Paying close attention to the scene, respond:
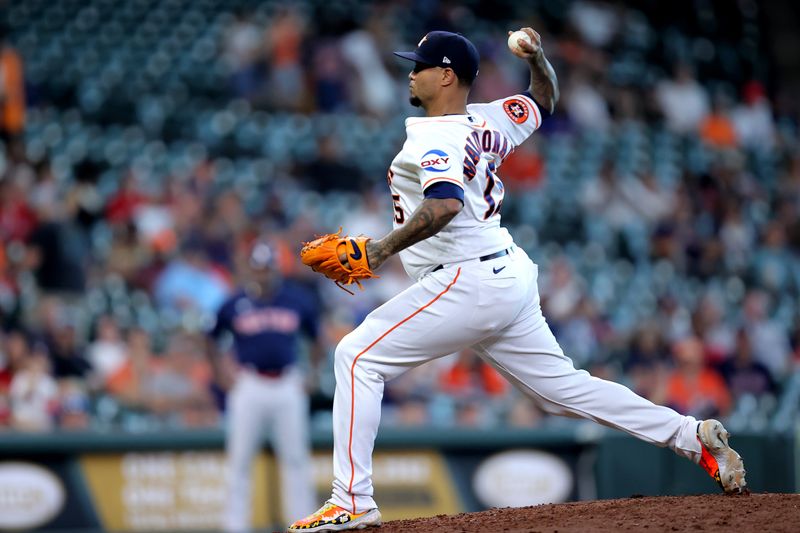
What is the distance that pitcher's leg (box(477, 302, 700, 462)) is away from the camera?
4988 millimetres

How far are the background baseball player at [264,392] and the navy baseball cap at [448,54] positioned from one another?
162 inches

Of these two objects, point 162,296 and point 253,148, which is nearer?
point 162,296

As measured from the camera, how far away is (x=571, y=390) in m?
5.01

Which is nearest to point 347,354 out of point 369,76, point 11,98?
point 11,98

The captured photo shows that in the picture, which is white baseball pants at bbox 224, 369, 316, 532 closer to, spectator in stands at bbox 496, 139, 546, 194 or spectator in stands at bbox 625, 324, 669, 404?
spectator in stands at bbox 625, 324, 669, 404

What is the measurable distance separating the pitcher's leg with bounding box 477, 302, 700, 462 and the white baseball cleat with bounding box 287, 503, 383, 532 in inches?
32.6

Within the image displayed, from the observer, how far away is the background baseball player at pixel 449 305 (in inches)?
184

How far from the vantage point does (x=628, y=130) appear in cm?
1419

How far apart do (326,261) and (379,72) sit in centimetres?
876

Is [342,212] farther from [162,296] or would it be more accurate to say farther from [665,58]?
[665,58]

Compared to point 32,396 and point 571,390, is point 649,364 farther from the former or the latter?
point 571,390

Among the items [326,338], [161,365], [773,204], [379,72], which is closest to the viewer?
[161,365]

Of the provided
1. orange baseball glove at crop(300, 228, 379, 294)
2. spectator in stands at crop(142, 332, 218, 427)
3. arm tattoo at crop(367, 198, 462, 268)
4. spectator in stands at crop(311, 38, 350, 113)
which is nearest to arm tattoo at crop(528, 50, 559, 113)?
arm tattoo at crop(367, 198, 462, 268)

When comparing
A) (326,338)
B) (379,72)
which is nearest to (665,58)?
(379,72)
